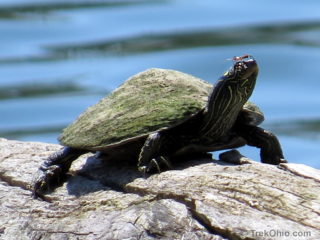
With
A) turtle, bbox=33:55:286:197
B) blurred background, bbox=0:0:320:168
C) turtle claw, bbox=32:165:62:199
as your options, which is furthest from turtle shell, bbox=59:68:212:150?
blurred background, bbox=0:0:320:168

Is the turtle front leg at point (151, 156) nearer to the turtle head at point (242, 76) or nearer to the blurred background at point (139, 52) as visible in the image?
the turtle head at point (242, 76)

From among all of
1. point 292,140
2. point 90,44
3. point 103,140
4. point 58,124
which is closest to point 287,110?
point 292,140

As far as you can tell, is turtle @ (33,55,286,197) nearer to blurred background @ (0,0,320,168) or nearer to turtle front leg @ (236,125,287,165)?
turtle front leg @ (236,125,287,165)

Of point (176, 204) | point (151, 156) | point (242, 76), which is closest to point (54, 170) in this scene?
point (151, 156)

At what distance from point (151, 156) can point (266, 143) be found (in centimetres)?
41

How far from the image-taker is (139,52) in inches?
399

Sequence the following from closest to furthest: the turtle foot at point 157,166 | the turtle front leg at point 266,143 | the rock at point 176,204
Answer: the rock at point 176,204 < the turtle foot at point 157,166 < the turtle front leg at point 266,143

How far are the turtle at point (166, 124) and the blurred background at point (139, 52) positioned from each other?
361cm

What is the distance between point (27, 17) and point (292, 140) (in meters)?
4.49

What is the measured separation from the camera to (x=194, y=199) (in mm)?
3256

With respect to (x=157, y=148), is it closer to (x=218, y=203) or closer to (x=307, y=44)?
(x=218, y=203)

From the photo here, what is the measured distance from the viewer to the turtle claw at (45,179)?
3.58 metres

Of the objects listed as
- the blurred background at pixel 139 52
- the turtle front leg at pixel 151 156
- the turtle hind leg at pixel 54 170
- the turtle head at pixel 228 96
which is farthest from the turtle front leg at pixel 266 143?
the blurred background at pixel 139 52

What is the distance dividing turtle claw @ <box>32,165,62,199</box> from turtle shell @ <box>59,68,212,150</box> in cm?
10
